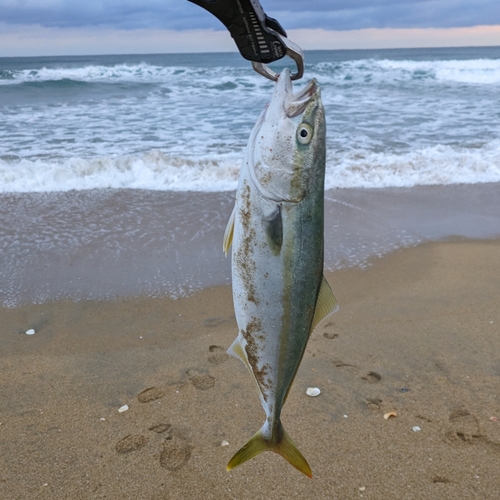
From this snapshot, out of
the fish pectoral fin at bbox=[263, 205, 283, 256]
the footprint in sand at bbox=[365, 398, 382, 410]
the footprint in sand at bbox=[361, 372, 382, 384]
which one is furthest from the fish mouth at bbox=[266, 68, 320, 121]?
the footprint in sand at bbox=[361, 372, 382, 384]

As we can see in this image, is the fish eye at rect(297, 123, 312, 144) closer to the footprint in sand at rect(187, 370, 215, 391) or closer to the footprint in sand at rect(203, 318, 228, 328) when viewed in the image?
the footprint in sand at rect(187, 370, 215, 391)

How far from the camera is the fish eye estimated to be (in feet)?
5.87

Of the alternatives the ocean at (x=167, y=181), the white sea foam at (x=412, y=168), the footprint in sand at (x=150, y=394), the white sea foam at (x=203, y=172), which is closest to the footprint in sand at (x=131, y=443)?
the footprint in sand at (x=150, y=394)

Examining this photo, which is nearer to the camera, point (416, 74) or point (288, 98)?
point (288, 98)

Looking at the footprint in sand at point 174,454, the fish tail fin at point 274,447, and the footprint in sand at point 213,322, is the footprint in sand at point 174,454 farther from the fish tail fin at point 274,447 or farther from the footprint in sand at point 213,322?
the footprint in sand at point 213,322

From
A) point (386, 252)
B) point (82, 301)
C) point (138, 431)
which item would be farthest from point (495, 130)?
point (138, 431)

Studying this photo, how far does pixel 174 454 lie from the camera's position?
10.5ft

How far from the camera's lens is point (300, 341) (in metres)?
2.05

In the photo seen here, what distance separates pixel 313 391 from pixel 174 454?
3.75ft

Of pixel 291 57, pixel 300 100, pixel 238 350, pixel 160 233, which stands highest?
pixel 291 57

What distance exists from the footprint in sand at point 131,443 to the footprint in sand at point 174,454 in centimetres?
15

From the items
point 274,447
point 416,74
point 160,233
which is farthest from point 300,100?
point 416,74

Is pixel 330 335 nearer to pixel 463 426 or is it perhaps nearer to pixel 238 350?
pixel 463 426

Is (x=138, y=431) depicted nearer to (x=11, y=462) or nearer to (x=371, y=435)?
(x=11, y=462)
